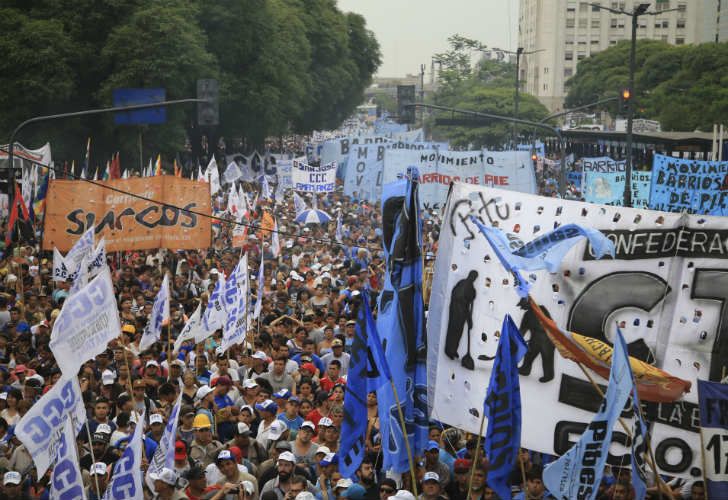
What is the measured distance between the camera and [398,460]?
8.45 metres

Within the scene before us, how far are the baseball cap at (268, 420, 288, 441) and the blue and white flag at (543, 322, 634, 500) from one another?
10.6 feet

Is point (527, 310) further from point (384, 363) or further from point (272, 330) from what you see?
point (272, 330)

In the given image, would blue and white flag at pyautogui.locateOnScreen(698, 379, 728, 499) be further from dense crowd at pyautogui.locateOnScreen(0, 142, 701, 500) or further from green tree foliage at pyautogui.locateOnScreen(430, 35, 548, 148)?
green tree foliage at pyautogui.locateOnScreen(430, 35, 548, 148)

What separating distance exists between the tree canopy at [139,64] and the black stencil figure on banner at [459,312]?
31.1 metres

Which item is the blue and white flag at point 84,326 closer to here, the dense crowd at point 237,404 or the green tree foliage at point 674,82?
the dense crowd at point 237,404

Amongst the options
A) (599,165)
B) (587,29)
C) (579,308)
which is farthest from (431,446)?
(587,29)

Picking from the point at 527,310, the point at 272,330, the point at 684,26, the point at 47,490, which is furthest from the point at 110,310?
the point at 684,26

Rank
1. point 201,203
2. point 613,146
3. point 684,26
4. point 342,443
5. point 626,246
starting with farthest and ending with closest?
point 684,26
point 613,146
point 201,203
point 626,246
point 342,443

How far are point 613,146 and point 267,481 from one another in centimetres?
5466

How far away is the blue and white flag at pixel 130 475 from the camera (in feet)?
24.9

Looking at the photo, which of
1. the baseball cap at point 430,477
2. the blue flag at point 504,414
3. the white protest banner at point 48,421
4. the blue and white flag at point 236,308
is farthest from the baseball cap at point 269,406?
the blue flag at point 504,414

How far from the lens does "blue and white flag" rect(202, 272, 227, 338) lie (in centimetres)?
1353

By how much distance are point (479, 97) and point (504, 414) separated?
91.5 meters

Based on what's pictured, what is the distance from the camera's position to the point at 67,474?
785 cm
